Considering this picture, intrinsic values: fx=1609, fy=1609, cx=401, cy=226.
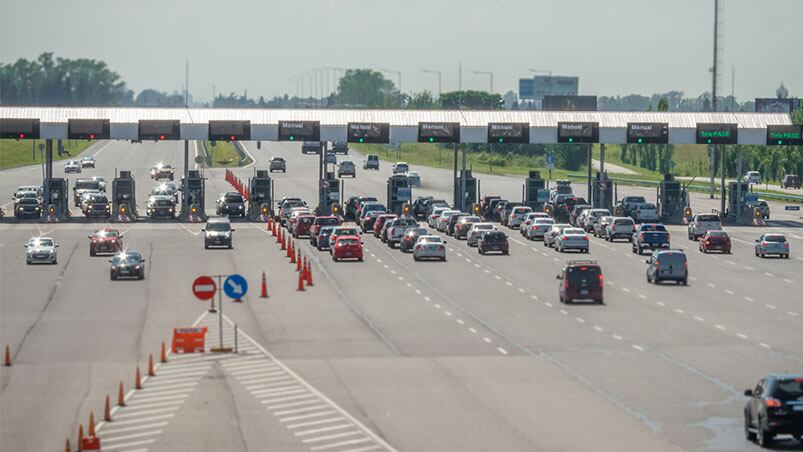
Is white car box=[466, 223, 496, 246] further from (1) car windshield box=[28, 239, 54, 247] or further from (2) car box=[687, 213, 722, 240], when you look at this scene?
(1) car windshield box=[28, 239, 54, 247]

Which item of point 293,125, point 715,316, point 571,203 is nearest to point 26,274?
point 715,316

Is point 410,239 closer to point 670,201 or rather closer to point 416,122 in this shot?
point 416,122

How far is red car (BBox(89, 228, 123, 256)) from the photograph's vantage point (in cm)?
7656

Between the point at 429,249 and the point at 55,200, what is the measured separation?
115 feet

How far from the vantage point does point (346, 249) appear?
74.5 m

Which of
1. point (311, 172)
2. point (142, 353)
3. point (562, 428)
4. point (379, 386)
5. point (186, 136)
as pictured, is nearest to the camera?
point (562, 428)

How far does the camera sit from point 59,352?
44.5 metres

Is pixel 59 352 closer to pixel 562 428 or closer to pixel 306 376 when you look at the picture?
pixel 306 376

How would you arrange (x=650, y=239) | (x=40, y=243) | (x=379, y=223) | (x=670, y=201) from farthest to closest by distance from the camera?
1. (x=670, y=201)
2. (x=379, y=223)
3. (x=650, y=239)
4. (x=40, y=243)

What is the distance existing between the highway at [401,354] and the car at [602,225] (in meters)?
9.21

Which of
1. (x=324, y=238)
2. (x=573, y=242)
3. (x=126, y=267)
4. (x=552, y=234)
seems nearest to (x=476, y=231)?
(x=552, y=234)

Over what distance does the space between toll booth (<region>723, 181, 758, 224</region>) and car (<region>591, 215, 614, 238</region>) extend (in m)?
15.2

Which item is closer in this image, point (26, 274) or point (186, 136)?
point (26, 274)

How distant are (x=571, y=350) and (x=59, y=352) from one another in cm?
1421
